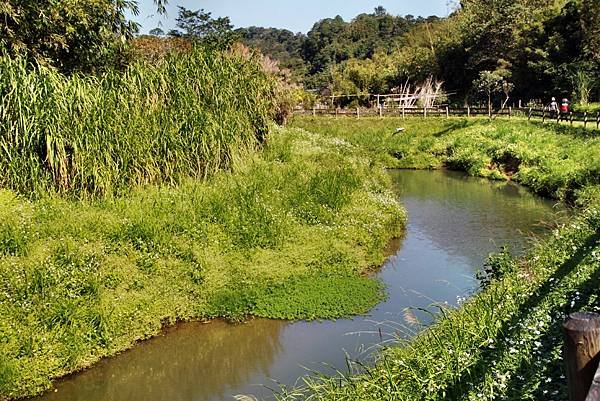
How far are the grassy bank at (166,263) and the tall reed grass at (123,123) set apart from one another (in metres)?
0.45

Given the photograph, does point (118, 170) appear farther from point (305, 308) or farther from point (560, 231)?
point (560, 231)

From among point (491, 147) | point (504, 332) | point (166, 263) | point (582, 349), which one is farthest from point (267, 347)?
point (491, 147)

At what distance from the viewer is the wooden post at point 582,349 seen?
224 centimetres

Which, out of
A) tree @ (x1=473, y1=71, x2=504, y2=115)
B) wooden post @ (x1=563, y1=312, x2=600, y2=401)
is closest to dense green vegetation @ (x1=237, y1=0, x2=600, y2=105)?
tree @ (x1=473, y1=71, x2=504, y2=115)

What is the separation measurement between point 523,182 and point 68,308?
1752cm

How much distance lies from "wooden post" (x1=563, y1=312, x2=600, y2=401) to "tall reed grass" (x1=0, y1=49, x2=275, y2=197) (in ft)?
29.8

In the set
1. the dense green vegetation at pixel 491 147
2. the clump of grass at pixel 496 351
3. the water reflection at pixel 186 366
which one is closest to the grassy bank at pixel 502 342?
the clump of grass at pixel 496 351

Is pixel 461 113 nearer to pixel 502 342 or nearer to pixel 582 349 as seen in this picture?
pixel 502 342

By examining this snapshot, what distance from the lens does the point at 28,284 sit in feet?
25.0

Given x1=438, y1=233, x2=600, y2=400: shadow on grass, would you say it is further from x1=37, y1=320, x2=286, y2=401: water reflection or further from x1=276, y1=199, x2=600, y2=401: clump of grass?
x1=37, y1=320, x2=286, y2=401: water reflection

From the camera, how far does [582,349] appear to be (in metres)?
2.26

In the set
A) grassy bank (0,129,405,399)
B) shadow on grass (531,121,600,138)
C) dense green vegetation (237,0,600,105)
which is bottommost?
Result: grassy bank (0,129,405,399)

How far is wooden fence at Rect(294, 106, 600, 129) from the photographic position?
25.2m

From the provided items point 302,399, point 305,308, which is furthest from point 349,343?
point 302,399
